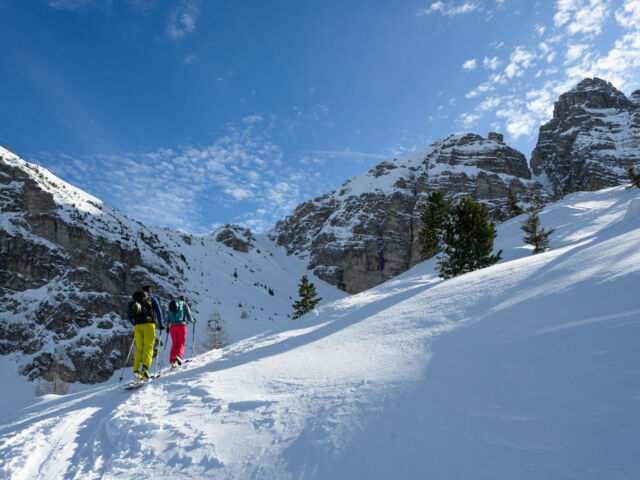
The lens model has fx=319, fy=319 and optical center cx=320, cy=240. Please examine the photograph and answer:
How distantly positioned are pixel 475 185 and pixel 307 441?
132m

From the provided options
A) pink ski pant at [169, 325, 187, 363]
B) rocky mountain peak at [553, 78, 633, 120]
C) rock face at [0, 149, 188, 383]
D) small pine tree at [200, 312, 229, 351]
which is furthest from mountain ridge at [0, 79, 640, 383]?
pink ski pant at [169, 325, 187, 363]

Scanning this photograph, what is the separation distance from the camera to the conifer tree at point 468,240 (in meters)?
22.2

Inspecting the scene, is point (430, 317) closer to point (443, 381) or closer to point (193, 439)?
point (443, 381)

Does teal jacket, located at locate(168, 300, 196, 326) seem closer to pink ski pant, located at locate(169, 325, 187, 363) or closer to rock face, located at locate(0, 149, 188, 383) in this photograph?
pink ski pant, located at locate(169, 325, 187, 363)

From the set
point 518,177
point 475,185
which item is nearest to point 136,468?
point 475,185

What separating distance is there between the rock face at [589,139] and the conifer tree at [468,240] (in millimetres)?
119807

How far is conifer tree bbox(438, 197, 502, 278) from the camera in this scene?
73.0 feet

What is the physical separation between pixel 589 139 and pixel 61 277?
174 m

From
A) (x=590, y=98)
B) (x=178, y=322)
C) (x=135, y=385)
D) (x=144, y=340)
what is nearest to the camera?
(x=135, y=385)

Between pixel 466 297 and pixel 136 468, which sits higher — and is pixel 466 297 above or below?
above

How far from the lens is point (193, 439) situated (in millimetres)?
4285

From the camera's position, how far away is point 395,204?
411 feet

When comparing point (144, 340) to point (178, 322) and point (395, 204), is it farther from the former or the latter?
point (395, 204)

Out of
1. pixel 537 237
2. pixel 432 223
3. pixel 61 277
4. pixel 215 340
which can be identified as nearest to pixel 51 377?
pixel 61 277
